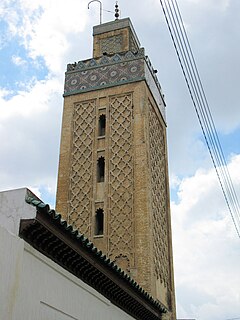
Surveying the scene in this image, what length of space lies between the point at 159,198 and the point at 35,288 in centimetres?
845

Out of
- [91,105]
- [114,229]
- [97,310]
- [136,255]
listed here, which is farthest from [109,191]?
[97,310]

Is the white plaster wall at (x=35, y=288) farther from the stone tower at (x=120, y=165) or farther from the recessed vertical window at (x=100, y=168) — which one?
the recessed vertical window at (x=100, y=168)

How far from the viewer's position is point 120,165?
13.0m

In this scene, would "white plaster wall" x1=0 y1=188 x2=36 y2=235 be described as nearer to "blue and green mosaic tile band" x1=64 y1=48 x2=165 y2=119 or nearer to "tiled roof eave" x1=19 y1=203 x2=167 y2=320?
"tiled roof eave" x1=19 y1=203 x2=167 y2=320

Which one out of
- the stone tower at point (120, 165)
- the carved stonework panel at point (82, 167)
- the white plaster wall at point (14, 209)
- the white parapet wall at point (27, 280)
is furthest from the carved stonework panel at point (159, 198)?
the white plaster wall at point (14, 209)

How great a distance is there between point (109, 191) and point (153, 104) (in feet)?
11.1

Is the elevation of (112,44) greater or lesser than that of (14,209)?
greater

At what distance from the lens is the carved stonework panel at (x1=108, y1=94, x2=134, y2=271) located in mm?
12000

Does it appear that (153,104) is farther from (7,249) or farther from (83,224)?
(7,249)

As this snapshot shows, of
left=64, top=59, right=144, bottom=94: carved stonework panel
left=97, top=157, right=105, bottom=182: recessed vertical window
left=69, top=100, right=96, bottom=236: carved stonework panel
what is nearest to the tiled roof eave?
left=69, top=100, right=96, bottom=236: carved stonework panel

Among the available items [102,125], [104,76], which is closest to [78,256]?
[102,125]

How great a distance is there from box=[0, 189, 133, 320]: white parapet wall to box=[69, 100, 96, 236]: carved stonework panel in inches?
236

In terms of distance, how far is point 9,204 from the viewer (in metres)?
5.47

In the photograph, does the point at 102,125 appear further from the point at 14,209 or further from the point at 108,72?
the point at 14,209
